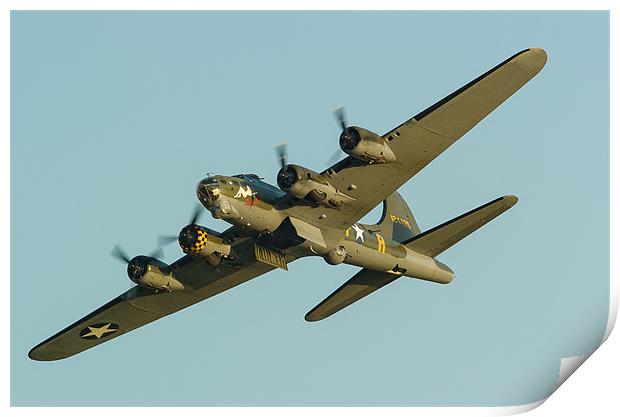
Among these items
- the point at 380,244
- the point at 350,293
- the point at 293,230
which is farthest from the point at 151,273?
the point at 380,244

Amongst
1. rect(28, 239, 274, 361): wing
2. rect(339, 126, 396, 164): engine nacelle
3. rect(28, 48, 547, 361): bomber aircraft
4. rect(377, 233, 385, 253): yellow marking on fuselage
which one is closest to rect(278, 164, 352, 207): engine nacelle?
rect(28, 48, 547, 361): bomber aircraft

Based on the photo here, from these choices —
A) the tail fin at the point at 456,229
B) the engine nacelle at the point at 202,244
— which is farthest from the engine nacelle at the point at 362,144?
the engine nacelle at the point at 202,244

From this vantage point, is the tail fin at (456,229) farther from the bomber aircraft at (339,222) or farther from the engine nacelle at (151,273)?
the engine nacelle at (151,273)

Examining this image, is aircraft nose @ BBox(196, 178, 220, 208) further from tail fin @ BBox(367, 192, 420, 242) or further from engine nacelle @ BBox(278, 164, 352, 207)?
tail fin @ BBox(367, 192, 420, 242)

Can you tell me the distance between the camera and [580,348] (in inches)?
730

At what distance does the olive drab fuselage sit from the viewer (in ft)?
78.3

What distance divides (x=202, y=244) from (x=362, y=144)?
5.69m

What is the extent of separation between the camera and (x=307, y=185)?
24.1m

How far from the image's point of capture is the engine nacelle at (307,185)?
939 inches

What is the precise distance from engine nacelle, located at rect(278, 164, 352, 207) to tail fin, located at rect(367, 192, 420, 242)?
4.94 m


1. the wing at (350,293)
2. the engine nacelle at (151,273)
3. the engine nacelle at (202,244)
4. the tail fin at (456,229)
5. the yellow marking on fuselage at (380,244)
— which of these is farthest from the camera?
the wing at (350,293)

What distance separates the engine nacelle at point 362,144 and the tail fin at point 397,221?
5.78 metres

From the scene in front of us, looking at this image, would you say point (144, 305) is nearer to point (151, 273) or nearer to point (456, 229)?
point (151, 273)
